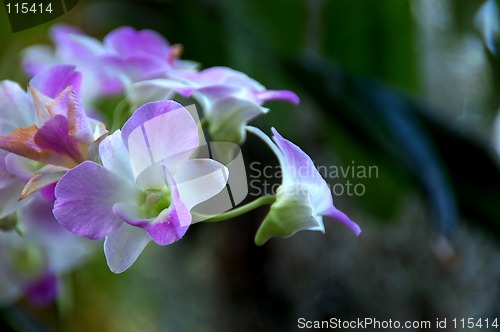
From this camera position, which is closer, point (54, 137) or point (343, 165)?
point (54, 137)

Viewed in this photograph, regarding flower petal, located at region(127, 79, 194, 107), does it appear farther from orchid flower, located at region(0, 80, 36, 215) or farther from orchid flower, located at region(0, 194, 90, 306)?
orchid flower, located at region(0, 194, 90, 306)

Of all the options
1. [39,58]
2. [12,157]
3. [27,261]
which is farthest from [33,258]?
[12,157]

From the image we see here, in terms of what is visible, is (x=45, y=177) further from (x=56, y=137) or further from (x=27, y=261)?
(x=27, y=261)

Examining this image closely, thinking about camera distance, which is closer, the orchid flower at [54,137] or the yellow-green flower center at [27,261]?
the orchid flower at [54,137]

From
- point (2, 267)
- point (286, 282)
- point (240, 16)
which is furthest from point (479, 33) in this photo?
point (2, 267)

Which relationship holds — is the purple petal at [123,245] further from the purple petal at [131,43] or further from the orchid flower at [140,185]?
the purple petal at [131,43]

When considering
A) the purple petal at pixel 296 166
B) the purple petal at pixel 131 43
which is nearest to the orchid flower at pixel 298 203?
the purple petal at pixel 296 166

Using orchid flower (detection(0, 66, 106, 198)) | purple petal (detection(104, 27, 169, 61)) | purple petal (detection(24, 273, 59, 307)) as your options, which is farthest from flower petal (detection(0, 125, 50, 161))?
purple petal (detection(24, 273, 59, 307))
